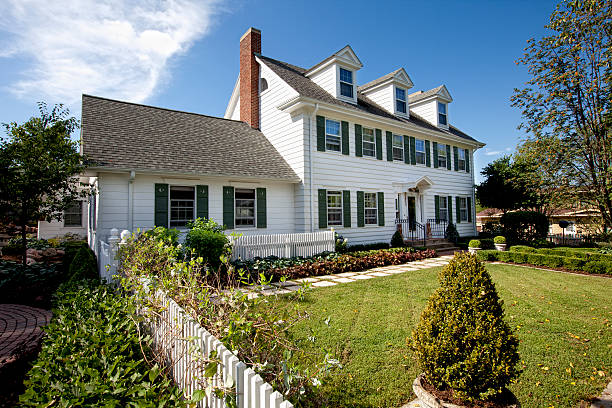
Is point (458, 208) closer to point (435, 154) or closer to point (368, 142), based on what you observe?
point (435, 154)

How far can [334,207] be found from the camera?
13445mm

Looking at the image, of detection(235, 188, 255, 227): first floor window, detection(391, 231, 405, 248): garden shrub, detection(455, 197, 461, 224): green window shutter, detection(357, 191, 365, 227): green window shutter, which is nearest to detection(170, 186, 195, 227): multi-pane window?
detection(235, 188, 255, 227): first floor window

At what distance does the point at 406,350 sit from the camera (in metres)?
4.02

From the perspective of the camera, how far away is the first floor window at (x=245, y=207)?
11.9m

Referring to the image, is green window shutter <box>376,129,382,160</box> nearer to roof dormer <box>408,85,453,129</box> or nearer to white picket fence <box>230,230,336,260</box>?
white picket fence <box>230,230,336,260</box>

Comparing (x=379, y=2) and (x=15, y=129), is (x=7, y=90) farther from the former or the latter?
(x=379, y=2)

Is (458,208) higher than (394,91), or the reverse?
(394,91)

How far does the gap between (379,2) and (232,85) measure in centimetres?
1029

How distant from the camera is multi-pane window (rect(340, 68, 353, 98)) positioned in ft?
47.6

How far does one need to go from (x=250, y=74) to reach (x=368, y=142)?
6794mm

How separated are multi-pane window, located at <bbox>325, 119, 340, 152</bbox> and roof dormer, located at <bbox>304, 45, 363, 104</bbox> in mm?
1712

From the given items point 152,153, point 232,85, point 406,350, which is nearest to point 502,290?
point 406,350

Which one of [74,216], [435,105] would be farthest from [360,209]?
[74,216]

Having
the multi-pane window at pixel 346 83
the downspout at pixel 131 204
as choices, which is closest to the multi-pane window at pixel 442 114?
the multi-pane window at pixel 346 83
